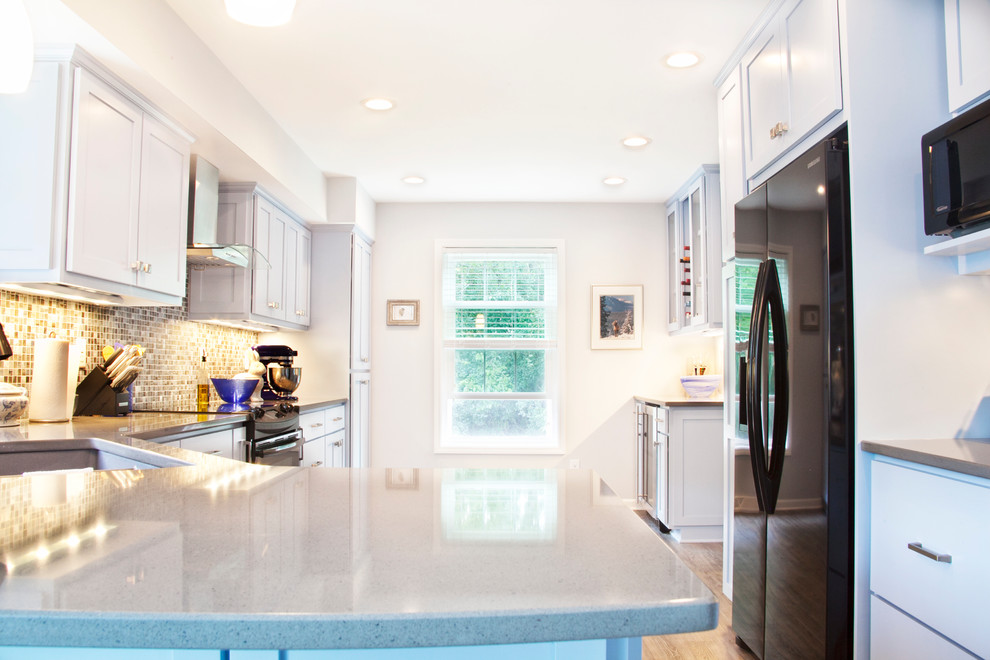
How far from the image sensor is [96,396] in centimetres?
272

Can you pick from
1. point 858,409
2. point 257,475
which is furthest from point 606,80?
point 257,475

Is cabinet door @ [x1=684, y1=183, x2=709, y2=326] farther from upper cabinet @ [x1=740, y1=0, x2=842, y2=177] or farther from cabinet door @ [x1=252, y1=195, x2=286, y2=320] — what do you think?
cabinet door @ [x1=252, y1=195, x2=286, y2=320]

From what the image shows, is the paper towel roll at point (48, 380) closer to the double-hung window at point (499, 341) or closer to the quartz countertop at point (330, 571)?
the quartz countertop at point (330, 571)

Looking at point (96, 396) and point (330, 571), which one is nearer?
point (330, 571)

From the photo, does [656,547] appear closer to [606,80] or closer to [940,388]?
[940,388]

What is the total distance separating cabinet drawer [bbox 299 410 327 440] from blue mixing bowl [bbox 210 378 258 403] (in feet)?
1.23

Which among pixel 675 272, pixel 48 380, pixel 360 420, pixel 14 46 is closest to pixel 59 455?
pixel 48 380

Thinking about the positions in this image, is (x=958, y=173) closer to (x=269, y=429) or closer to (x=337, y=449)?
(x=269, y=429)

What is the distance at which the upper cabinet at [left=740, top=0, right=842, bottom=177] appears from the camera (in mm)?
1972

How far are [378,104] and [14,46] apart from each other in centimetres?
238

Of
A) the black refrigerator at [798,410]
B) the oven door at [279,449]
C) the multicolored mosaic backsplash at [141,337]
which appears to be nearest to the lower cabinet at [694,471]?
the black refrigerator at [798,410]

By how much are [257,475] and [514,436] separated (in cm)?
415

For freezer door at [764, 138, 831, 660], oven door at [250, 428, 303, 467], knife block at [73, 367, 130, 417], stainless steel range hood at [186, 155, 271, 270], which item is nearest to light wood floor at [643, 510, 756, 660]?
freezer door at [764, 138, 831, 660]

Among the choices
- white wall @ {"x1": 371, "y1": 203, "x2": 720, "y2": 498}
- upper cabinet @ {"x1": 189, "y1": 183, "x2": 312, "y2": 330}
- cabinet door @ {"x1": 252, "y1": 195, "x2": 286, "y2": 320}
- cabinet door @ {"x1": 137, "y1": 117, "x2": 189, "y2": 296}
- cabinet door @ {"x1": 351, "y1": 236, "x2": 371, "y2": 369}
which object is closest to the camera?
cabinet door @ {"x1": 137, "y1": 117, "x2": 189, "y2": 296}
